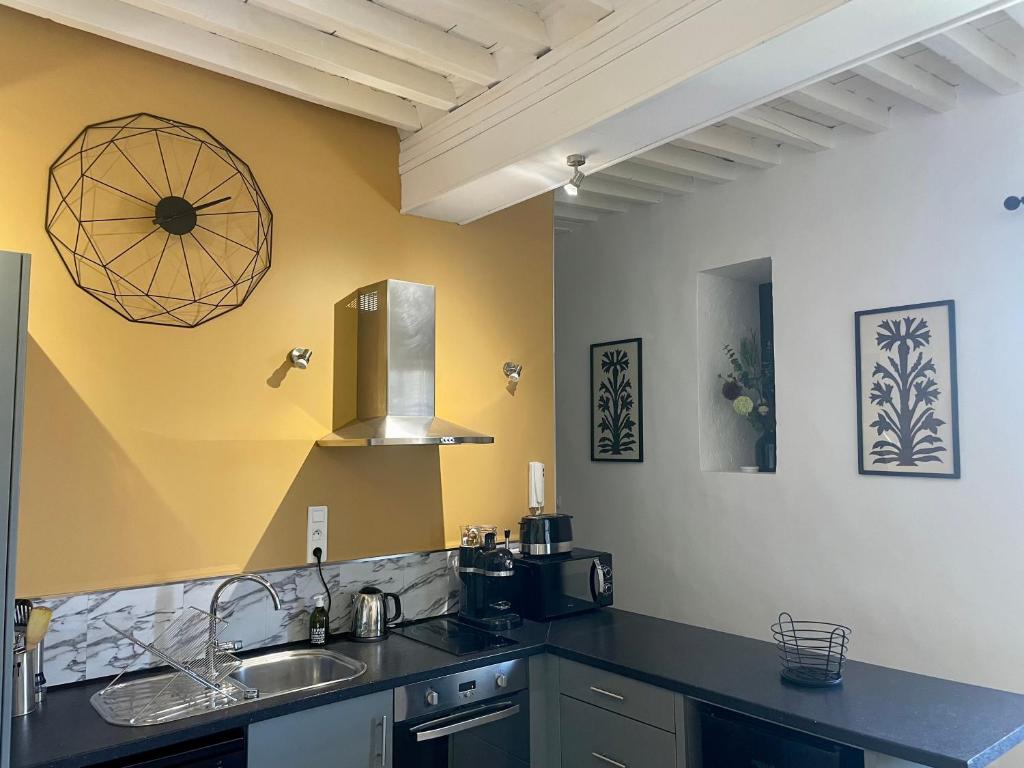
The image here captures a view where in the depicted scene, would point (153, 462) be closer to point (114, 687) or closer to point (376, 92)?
point (114, 687)

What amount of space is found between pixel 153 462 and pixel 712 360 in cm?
271

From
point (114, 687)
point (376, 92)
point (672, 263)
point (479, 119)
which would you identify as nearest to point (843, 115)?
point (672, 263)

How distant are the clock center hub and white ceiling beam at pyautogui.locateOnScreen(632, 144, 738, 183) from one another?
1909mm

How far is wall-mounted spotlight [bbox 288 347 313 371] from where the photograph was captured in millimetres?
2646

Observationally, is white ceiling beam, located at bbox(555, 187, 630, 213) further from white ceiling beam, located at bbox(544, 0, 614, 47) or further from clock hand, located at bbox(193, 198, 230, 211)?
clock hand, located at bbox(193, 198, 230, 211)

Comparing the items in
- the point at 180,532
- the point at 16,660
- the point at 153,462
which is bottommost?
the point at 16,660

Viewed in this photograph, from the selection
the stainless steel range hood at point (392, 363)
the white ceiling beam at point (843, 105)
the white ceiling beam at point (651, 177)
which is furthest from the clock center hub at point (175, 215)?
the white ceiling beam at point (843, 105)

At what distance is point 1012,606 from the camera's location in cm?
280

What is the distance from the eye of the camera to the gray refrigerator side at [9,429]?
1620 mm

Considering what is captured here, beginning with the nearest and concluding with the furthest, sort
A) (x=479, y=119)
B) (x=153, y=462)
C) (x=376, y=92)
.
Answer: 1. (x=153, y=462)
2. (x=479, y=119)
3. (x=376, y=92)

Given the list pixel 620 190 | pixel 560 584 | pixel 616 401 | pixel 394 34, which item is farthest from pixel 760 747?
pixel 620 190

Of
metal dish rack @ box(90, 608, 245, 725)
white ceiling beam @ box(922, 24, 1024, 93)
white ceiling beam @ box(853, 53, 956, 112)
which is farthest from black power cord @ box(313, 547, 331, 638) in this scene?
white ceiling beam @ box(922, 24, 1024, 93)

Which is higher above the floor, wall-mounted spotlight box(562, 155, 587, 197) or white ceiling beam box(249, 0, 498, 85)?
white ceiling beam box(249, 0, 498, 85)

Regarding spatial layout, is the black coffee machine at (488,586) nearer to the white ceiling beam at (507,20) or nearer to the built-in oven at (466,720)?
the built-in oven at (466,720)
